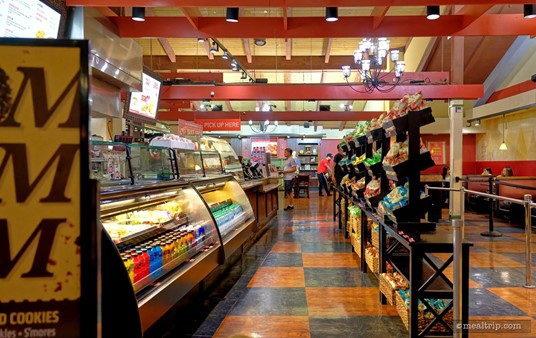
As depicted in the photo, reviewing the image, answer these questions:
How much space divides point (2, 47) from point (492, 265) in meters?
5.89

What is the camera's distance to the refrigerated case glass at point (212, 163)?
502 centimetres

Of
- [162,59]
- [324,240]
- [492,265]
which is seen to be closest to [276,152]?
Result: [162,59]

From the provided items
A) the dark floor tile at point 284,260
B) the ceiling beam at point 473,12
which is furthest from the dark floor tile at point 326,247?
the ceiling beam at point 473,12

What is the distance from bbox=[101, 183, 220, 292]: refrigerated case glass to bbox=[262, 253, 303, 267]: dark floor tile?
1.75 meters

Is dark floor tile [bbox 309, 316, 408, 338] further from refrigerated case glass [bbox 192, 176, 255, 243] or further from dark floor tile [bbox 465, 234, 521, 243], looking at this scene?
dark floor tile [bbox 465, 234, 521, 243]

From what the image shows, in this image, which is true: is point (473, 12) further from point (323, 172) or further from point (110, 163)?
point (323, 172)

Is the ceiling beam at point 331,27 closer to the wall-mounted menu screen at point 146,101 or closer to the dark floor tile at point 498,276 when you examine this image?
the wall-mounted menu screen at point 146,101

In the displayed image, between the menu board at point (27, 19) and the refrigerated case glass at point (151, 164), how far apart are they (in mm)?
1300

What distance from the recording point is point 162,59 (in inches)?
571

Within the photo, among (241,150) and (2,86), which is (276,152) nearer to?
(241,150)

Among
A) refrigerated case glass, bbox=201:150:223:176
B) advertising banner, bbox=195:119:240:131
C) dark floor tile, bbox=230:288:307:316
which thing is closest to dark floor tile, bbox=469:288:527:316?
dark floor tile, bbox=230:288:307:316

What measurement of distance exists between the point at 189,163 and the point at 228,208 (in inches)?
38.6

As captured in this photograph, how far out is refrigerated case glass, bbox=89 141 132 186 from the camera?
2.51 meters

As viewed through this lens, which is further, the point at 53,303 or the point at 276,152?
the point at 276,152
